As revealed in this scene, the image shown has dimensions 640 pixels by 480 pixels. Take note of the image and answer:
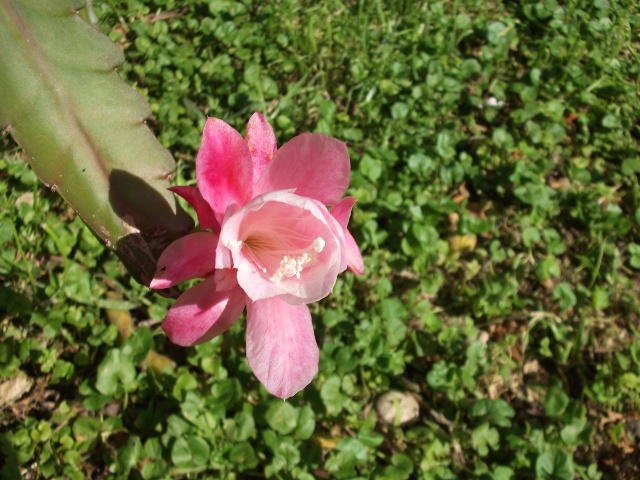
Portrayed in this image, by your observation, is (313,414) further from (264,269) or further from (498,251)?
(498,251)

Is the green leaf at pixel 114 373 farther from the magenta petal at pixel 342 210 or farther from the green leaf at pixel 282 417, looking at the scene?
the magenta petal at pixel 342 210

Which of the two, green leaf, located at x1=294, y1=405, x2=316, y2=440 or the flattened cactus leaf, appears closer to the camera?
the flattened cactus leaf

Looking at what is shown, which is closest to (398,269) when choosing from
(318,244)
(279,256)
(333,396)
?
(333,396)

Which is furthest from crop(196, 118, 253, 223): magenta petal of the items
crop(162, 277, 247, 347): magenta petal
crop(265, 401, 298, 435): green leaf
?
crop(265, 401, 298, 435): green leaf

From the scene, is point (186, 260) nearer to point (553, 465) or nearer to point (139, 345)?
point (139, 345)

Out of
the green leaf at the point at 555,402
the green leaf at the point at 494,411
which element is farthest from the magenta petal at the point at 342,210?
the green leaf at the point at 555,402

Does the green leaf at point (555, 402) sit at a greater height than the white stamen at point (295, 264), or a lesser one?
lesser

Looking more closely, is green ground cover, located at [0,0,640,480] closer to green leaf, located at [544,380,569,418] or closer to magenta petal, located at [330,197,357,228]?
green leaf, located at [544,380,569,418]
